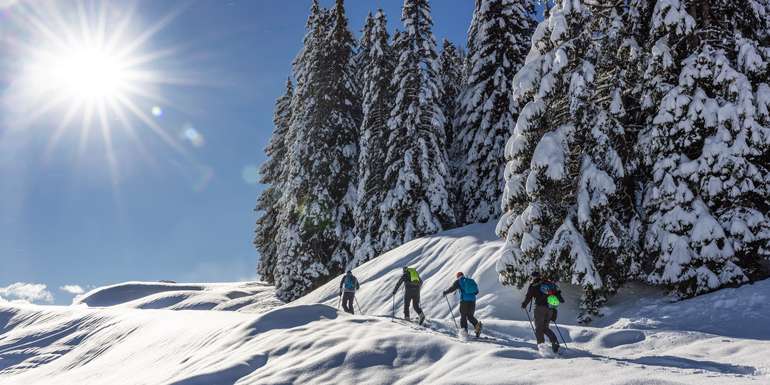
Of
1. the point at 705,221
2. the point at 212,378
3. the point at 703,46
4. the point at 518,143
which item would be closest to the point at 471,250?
the point at 518,143

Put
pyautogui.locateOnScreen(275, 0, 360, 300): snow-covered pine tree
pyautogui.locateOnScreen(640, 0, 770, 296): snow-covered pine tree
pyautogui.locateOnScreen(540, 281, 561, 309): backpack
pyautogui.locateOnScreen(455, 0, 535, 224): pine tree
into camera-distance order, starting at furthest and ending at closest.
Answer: pyautogui.locateOnScreen(275, 0, 360, 300): snow-covered pine tree → pyautogui.locateOnScreen(455, 0, 535, 224): pine tree → pyautogui.locateOnScreen(640, 0, 770, 296): snow-covered pine tree → pyautogui.locateOnScreen(540, 281, 561, 309): backpack

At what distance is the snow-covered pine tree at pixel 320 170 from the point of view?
30.7m

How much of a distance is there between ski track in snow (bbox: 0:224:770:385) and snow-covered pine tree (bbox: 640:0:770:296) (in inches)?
41.4

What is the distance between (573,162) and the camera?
15.8 meters

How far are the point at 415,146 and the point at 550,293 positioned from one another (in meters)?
17.4

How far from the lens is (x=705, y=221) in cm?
1316

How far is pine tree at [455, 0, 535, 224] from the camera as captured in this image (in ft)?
88.7

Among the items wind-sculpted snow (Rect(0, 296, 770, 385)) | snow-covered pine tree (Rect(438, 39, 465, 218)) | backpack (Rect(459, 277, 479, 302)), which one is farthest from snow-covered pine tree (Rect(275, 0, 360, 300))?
backpack (Rect(459, 277, 479, 302))

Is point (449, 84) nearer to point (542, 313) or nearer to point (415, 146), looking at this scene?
point (415, 146)

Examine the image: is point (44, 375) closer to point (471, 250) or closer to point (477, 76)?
point (471, 250)

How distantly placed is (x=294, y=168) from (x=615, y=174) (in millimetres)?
20726

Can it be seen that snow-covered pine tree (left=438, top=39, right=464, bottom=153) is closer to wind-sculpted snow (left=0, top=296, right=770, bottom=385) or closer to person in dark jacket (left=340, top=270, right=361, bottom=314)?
person in dark jacket (left=340, top=270, right=361, bottom=314)

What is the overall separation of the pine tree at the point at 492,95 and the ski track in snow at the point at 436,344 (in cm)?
434

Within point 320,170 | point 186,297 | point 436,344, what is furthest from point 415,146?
point 186,297
